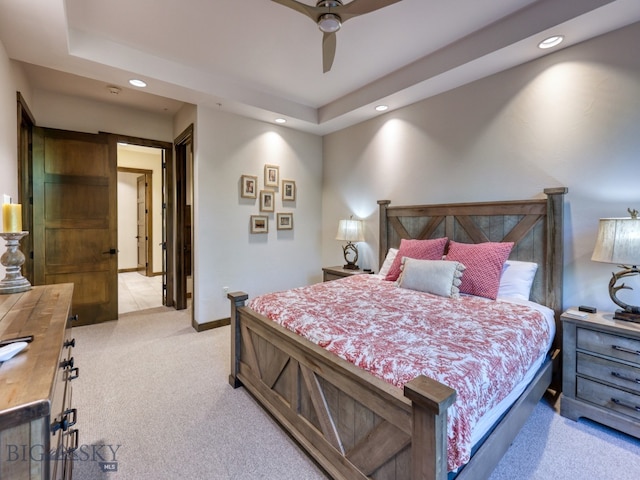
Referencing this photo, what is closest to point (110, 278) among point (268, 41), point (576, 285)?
point (268, 41)

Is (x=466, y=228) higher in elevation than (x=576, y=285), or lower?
higher

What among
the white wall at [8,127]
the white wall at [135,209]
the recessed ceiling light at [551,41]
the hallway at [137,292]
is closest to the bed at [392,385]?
the recessed ceiling light at [551,41]

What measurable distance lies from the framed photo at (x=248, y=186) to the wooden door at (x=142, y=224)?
14.4ft

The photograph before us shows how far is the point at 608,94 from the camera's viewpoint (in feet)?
7.60

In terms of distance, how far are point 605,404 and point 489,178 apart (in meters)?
1.99

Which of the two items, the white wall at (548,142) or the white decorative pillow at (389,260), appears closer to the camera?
the white wall at (548,142)

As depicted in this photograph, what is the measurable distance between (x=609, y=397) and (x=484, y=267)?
3.65ft

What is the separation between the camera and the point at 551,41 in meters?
2.39

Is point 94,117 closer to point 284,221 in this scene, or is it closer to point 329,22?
point 284,221

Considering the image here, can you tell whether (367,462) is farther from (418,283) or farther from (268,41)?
(268,41)

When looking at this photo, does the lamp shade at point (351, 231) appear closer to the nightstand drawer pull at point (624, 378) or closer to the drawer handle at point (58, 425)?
the nightstand drawer pull at point (624, 378)

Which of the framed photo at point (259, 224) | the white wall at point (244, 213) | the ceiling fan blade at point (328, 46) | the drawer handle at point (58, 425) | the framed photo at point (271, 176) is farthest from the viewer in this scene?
the framed photo at point (271, 176)

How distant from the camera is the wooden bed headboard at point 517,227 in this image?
2484 mm

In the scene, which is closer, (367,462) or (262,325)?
(367,462)
